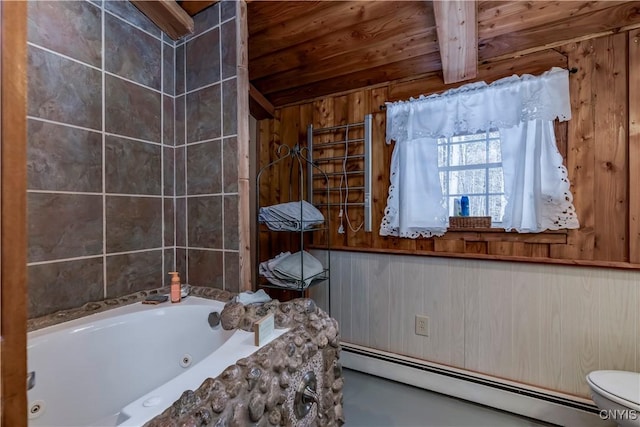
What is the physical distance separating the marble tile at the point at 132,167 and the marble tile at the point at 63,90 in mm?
138

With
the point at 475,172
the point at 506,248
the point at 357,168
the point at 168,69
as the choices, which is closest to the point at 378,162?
the point at 357,168

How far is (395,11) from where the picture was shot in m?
1.64

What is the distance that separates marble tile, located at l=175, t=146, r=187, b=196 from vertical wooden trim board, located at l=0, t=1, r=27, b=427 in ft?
5.26

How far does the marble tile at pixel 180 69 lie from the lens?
74.0 inches

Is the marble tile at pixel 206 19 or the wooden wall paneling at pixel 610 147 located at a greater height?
the marble tile at pixel 206 19

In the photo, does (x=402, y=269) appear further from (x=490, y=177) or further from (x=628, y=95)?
(x=628, y=95)

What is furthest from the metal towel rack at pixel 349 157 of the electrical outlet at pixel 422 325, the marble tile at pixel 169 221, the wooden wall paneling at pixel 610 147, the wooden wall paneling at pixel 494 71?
the wooden wall paneling at pixel 610 147

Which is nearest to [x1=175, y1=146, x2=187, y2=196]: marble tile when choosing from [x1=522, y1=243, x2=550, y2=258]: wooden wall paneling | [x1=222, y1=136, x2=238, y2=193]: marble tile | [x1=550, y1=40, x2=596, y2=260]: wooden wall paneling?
[x1=222, y1=136, x2=238, y2=193]: marble tile

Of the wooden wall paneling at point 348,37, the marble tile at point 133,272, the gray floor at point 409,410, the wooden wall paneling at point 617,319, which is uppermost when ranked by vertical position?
the wooden wall paneling at point 348,37

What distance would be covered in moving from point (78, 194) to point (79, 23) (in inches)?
33.0

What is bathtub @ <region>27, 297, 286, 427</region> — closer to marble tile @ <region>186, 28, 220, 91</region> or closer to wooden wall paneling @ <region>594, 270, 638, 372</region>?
marble tile @ <region>186, 28, 220, 91</region>

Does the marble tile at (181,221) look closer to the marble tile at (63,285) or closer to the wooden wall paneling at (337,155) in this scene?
the marble tile at (63,285)

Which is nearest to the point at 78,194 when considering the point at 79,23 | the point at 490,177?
the point at 79,23

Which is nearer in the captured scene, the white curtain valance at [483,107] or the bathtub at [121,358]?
the bathtub at [121,358]
